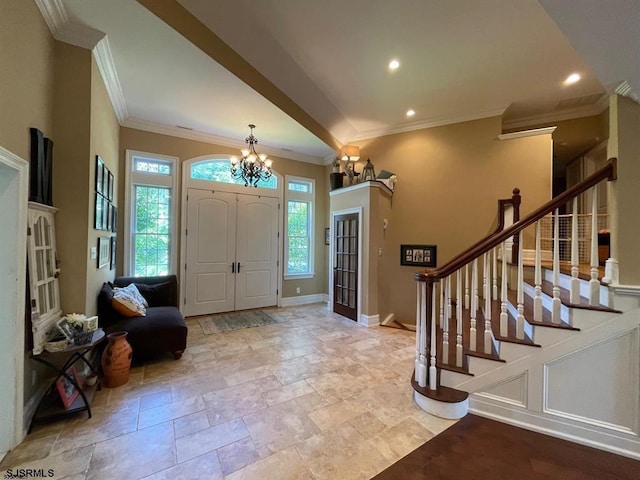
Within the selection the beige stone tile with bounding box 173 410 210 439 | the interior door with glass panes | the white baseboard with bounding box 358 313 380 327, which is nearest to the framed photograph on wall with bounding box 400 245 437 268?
the interior door with glass panes

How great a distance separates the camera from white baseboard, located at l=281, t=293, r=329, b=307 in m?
5.82

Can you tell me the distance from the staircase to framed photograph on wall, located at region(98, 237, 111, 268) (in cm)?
347

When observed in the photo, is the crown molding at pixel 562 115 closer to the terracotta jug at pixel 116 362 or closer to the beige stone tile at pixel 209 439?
the beige stone tile at pixel 209 439

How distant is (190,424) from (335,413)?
1.14 metres

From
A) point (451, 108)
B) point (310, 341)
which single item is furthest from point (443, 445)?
point (451, 108)

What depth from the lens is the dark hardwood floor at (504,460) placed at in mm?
1663

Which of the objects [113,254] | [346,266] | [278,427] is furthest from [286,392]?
[113,254]

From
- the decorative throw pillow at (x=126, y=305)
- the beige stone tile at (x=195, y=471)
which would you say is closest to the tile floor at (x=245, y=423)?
the beige stone tile at (x=195, y=471)

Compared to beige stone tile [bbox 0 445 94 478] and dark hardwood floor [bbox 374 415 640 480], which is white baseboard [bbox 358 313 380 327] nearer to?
dark hardwood floor [bbox 374 415 640 480]

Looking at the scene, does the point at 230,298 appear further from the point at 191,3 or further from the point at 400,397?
the point at 191,3

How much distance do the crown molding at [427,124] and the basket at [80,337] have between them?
5175 millimetres

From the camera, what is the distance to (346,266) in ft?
16.8

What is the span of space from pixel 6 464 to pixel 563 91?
6.95m

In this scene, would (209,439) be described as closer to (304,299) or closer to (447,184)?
(304,299)
